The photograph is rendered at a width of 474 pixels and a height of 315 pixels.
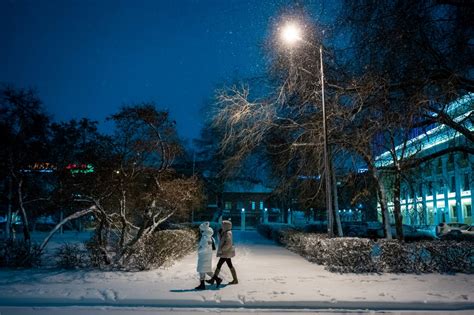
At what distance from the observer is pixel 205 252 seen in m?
9.70

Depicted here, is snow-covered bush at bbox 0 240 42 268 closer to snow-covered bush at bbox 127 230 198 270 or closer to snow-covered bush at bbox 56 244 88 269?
snow-covered bush at bbox 56 244 88 269

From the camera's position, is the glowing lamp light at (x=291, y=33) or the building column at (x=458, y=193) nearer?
the glowing lamp light at (x=291, y=33)

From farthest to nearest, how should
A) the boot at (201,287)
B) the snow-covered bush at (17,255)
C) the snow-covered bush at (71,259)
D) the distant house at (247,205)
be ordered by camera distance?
the distant house at (247,205) → the snow-covered bush at (17,255) → the snow-covered bush at (71,259) → the boot at (201,287)

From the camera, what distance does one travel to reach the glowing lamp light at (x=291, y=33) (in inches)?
500

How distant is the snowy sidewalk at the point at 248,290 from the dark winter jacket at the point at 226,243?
78cm

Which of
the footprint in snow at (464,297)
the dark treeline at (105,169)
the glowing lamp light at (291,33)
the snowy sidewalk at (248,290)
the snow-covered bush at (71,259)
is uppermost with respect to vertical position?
the glowing lamp light at (291,33)

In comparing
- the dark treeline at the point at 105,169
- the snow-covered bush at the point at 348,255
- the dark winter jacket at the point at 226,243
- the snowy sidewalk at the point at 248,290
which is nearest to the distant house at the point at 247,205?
the dark treeline at the point at 105,169

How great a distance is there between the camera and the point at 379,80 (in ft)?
41.2

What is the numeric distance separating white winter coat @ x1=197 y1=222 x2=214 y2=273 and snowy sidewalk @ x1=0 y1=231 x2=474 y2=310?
0.52 metres

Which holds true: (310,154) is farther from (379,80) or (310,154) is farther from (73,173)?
(73,173)

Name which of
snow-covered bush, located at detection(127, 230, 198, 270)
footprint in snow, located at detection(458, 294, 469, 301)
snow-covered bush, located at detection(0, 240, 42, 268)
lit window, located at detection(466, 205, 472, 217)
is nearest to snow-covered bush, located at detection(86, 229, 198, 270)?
snow-covered bush, located at detection(127, 230, 198, 270)

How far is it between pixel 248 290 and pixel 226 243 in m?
1.26

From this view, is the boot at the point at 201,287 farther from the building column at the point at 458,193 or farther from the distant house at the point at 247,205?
the distant house at the point at 247,205

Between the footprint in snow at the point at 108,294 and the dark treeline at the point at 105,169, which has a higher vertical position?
the dark treeline at the point at 105,169
